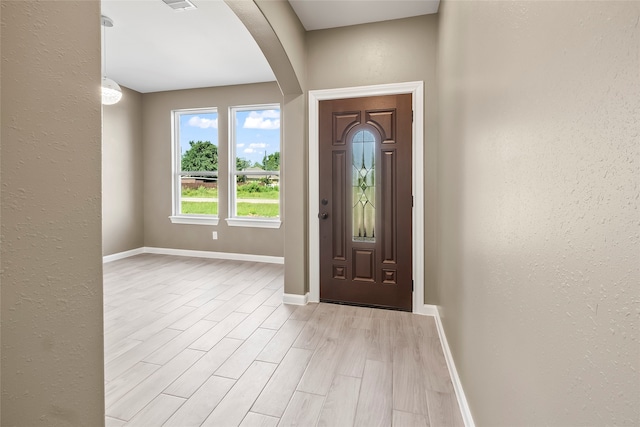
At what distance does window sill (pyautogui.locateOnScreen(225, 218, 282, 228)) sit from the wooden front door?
1942 mm

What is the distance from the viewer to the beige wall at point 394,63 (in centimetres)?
292

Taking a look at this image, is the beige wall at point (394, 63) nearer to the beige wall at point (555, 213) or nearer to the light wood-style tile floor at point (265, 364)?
the light wood-style tile floor at point (265, 364)

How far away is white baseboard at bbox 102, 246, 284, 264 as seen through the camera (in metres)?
5.03

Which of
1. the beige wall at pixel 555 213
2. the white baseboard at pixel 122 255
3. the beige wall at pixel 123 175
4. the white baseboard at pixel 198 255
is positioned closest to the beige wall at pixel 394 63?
the beige wall at pixel 555 213

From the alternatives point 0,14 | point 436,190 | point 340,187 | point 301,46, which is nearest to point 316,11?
point 301,46

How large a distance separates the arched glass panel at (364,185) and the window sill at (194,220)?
9.82 ft

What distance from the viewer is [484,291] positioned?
1.27 m

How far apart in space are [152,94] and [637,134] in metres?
6.34

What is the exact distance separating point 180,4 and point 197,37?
0.65m

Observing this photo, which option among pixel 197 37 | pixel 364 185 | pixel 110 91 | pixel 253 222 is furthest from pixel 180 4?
pixel 253 222

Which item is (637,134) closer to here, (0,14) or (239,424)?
(0,14)

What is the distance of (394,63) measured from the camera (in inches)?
118

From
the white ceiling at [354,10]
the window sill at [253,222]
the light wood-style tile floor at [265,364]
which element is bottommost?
the light wood-style tile floor at [265,364]

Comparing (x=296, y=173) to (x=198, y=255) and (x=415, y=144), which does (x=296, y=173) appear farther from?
(x=198, y=255)
